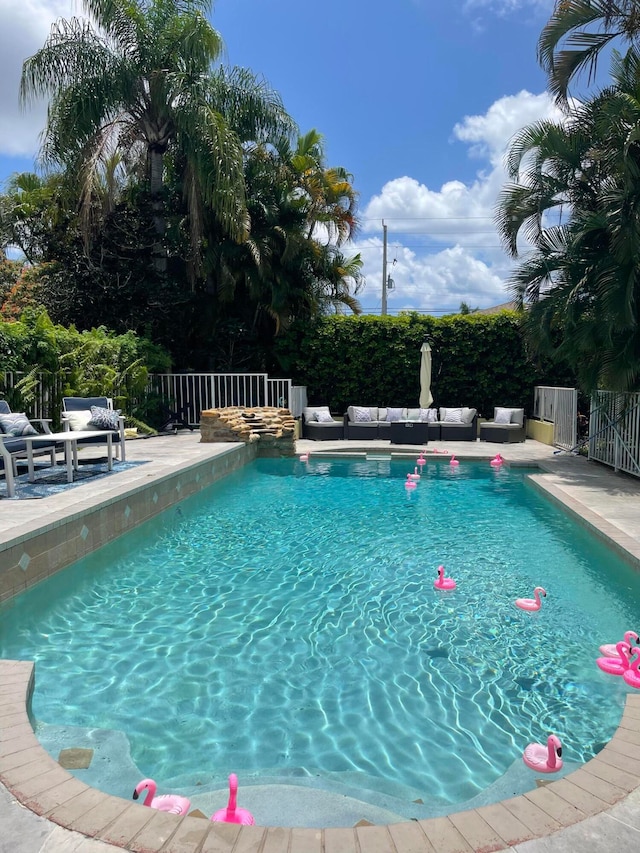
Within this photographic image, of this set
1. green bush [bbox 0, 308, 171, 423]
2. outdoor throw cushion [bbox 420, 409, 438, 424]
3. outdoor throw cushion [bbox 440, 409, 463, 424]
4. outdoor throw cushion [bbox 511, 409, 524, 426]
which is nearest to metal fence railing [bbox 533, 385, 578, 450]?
outdoor throw cushion [bbox 511, 409, 524, 426]

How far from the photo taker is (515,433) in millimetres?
14820

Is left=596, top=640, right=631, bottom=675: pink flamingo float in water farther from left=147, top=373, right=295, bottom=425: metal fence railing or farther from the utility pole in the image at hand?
the utility pole

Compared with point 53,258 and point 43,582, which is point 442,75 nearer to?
point 53,258

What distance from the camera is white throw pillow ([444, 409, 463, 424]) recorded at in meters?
15.4

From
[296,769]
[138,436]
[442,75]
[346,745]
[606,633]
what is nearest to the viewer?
[296,769]

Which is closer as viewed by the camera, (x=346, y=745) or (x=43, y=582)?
(x=346, y=745)

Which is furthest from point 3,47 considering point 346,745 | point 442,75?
point 346,745

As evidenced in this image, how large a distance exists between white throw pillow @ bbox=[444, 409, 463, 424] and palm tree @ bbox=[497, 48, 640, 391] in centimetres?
408

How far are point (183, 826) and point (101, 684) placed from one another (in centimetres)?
185

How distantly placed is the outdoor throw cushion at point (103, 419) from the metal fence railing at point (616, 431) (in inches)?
321

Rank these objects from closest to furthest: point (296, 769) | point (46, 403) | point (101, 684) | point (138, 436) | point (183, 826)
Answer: point (183, 826), point (296, 769), point (101, 684), point (46, 403), point (138, 436)

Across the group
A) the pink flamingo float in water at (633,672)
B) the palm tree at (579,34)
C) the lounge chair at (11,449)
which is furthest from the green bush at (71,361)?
the palm tree at (579,34)

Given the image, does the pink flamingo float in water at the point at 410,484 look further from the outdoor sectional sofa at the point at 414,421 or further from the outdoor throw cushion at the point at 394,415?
the outdoor throw cushion at the point at 394,415

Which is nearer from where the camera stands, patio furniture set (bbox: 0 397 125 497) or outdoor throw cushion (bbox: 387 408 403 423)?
patio furniture set (bbox: 0 397 125 497)
